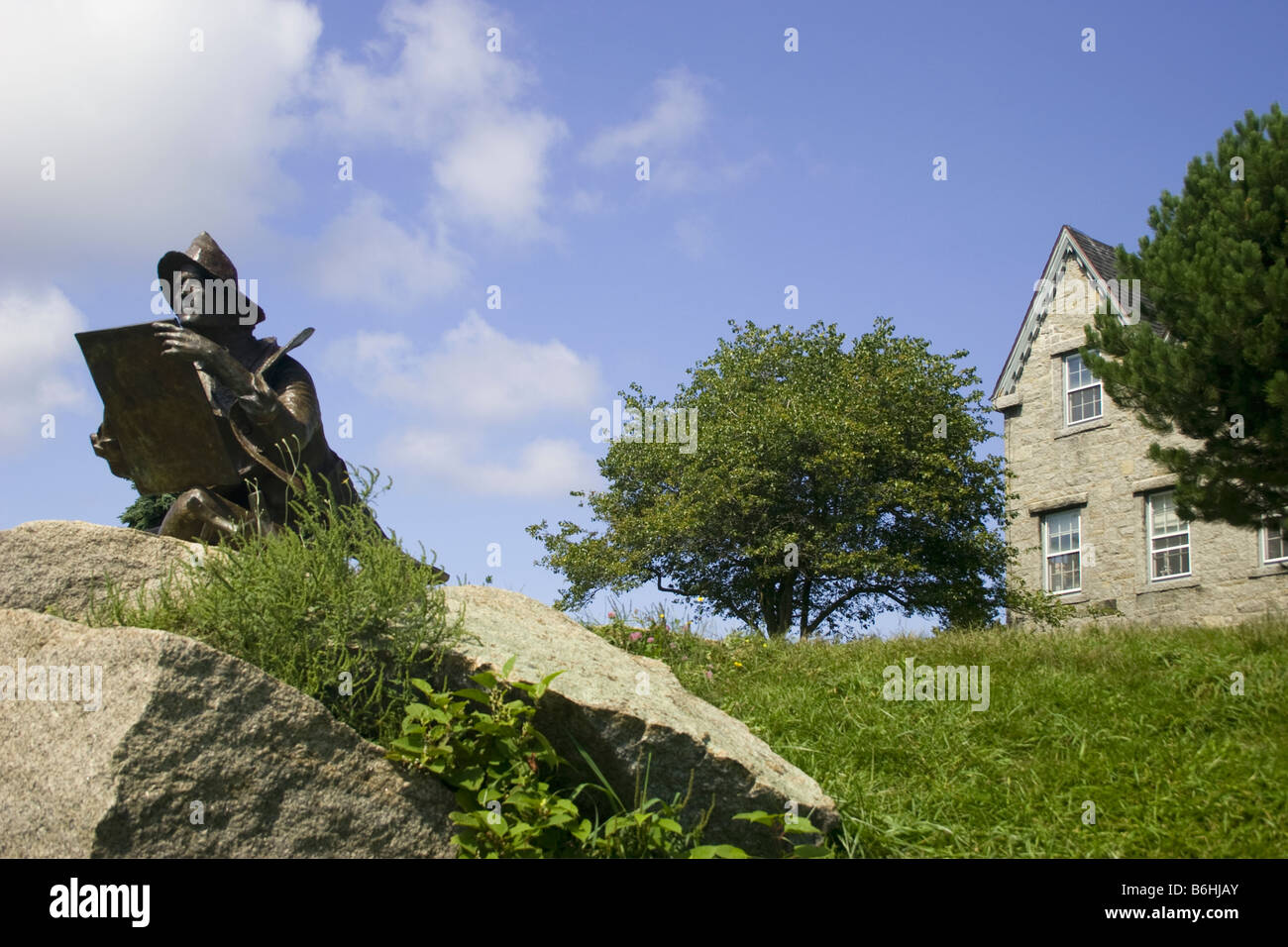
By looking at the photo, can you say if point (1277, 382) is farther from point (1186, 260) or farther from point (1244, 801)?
point (1244, 801)

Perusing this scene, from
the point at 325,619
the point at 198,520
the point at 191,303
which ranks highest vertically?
the point at 191,303

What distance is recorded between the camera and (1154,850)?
562cm

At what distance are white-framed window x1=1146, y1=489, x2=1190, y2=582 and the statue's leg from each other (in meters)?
18.5

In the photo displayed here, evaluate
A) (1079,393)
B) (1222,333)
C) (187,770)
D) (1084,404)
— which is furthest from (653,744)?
(1079,393)

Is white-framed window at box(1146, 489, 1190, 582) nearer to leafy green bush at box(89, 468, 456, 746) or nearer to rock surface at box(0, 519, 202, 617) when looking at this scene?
leafy green bush at box(89, 468, 456, 746)

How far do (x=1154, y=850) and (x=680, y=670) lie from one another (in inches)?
152

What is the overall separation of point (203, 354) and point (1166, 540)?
63.0 feet

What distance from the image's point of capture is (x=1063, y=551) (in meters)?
22.8

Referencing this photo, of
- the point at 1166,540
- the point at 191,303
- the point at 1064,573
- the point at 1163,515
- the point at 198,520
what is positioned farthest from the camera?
the point at 1064,573

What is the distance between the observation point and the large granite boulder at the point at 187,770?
158 inches

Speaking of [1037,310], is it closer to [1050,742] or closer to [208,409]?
[1050,742]

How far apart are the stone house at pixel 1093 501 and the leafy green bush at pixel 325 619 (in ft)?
53.7

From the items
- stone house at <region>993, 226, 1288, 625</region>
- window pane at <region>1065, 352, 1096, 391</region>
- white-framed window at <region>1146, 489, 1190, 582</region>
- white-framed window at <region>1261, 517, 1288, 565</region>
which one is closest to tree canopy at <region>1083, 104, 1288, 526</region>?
stone house at <region>993, 226, 1288, 625</region>

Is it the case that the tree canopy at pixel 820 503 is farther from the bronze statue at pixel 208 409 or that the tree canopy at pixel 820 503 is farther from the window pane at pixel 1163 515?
the bronze statue at pixel 208 409
